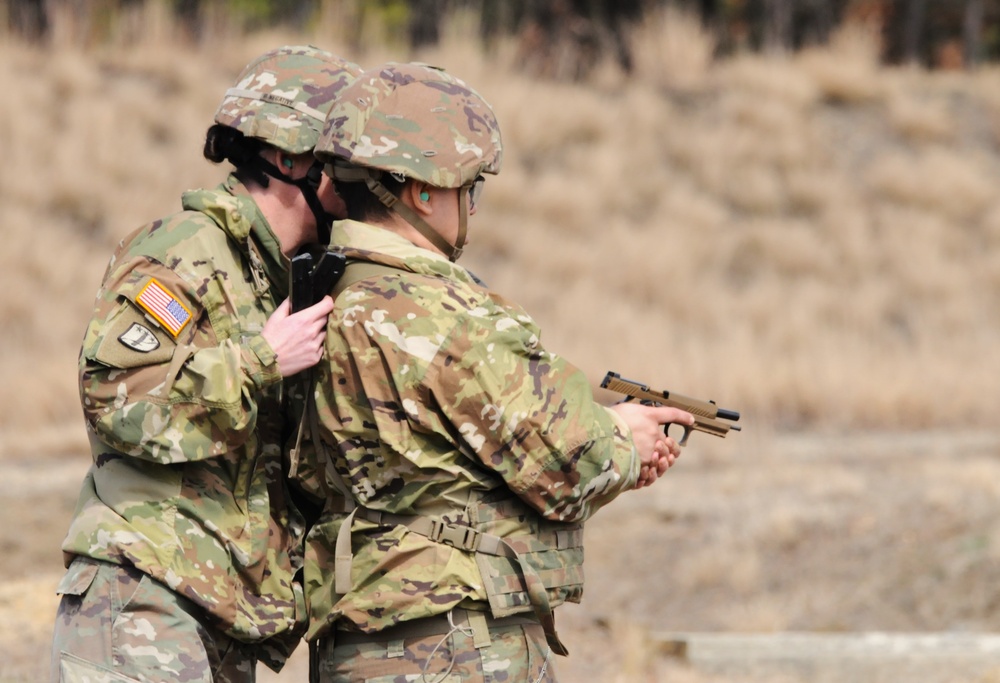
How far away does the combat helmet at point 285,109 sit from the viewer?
3.24 metres

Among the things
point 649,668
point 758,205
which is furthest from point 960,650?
point 758,205

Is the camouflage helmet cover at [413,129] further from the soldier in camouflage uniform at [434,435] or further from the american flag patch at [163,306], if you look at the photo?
the american flag patch at [163,306]

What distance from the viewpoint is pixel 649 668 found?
19.6 feet

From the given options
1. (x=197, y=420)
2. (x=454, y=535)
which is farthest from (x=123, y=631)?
(x=454, y=535)

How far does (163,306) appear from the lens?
2959 millimetres

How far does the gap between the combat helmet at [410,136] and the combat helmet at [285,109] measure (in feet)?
0.91

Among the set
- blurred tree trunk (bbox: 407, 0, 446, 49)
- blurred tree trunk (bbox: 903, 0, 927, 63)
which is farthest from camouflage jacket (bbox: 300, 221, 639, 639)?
blurred tree trunk (bbox: 903, 0, 927, 63)

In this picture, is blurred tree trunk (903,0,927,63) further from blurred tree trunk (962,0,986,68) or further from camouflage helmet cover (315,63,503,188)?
camouflage helmet cover (315,63,503,188)

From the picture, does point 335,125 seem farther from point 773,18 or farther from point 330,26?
point 773,18

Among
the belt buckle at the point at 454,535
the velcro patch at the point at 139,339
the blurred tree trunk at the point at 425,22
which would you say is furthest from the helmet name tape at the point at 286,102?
the blurred tree trunk at the point at 425,22

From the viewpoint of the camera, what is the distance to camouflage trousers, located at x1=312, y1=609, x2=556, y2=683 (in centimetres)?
284

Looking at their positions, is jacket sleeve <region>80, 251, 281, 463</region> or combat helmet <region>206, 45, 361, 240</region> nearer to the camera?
jacket sleeve <region>80, 251, 281, 463</region>

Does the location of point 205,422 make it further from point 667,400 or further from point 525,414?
point 667,400

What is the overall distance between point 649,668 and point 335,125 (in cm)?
374
